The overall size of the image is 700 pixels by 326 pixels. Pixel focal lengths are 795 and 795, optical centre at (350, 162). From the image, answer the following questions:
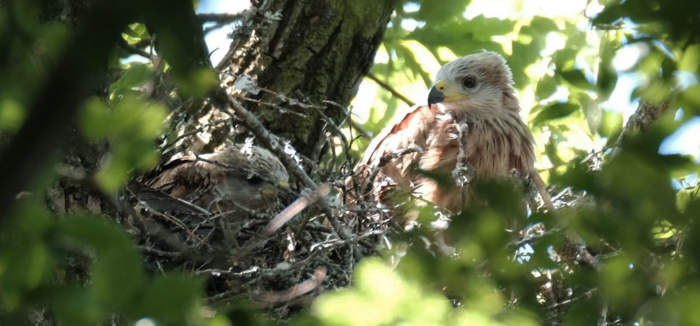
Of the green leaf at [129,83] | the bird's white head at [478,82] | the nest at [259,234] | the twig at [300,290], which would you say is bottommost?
the twig at [300,290]

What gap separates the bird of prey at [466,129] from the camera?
5051 millimetres

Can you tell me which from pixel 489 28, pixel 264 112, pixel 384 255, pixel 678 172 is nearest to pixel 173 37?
pixel 678 172

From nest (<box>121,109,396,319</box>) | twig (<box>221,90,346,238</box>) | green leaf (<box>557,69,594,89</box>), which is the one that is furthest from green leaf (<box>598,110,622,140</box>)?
twig (<box>221,90,346,238</box>)

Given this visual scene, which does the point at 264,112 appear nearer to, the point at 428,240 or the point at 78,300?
the point at 428,240

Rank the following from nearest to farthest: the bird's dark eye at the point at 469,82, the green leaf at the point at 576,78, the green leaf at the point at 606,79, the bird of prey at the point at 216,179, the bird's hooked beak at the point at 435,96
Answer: the green leaf at the point at 606,79
the green leaf at the point at 576,78
the bird of prey at the point at 216,179
the bird's hooked beak at the point at 435,96
the bird's dark eye at the point at 469,82

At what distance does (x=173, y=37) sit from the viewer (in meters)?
1.03

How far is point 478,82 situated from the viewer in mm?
5969

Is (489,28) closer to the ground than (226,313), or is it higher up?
higher up

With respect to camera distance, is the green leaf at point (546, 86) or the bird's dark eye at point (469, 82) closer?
the green leaf at point (546, 86)

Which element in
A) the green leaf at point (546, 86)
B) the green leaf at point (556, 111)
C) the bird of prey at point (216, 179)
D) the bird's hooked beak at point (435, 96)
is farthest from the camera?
the bird's hooked beak at point (435, 96)

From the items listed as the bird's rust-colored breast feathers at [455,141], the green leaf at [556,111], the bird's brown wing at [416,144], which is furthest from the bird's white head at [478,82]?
the green leaf at [556,111]

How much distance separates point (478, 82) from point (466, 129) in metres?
0.88

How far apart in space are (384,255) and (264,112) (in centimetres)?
270

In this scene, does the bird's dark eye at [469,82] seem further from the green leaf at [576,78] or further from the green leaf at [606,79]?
the green leaf at [606,79]
